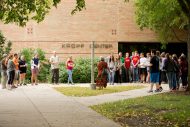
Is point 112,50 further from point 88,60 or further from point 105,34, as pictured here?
point 88,60

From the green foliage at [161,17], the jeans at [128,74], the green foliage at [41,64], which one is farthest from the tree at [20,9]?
the green foliage at [41,64]

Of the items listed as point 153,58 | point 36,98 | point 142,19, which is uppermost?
point 142,19

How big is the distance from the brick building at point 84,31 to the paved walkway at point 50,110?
14036mm

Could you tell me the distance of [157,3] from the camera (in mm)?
24656

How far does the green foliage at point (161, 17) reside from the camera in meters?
25.2

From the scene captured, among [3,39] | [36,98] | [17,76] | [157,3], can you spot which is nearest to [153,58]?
[157,3]

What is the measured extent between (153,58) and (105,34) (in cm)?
1474

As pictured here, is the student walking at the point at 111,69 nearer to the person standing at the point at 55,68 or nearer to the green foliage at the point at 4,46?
the person standing at the point at 55,68

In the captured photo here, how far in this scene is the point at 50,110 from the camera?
15.6m

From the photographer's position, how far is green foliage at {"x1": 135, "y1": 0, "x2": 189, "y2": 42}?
992 inches

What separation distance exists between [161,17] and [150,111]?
572 inches

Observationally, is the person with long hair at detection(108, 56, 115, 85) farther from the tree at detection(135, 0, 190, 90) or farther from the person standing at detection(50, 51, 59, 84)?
the tree at detection(135, 0, 190, 90)

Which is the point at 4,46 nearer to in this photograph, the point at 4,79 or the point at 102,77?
the point at 4,79

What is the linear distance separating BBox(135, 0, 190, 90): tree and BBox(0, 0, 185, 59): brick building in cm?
232
